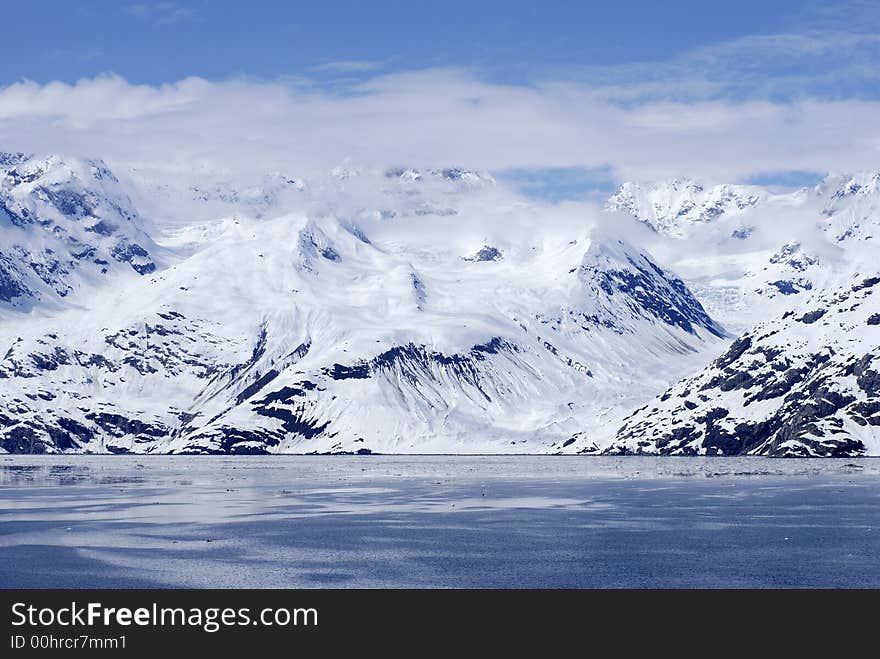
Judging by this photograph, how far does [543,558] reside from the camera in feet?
415

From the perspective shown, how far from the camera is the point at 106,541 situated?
144 meters
